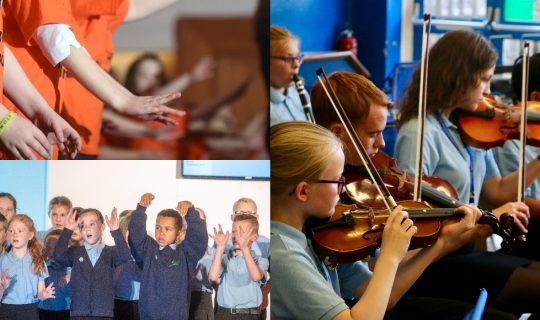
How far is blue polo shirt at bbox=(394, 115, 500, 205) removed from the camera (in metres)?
2.94

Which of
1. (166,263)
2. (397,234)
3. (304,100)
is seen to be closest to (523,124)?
(304,100)

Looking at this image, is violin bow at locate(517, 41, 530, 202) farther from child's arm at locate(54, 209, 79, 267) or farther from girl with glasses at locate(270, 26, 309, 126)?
child's arm at locate(54, 209, 79, 267)

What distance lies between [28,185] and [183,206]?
41 cm

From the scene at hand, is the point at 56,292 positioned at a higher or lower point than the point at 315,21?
lower

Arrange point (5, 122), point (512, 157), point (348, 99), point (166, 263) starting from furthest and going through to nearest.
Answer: point (512, 157) < point (348, 99) < point (166, 263) < point (5, 122)

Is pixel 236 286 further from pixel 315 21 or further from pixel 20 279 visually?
pixel 315 21

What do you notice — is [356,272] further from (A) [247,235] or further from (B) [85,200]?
(B) [85,200]

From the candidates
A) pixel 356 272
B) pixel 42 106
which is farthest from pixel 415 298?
pixel 42 106

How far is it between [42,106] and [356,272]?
97cm

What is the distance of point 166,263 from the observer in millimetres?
2305

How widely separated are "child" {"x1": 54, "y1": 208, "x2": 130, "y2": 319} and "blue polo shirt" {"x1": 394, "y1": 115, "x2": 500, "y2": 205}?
1.07 meters

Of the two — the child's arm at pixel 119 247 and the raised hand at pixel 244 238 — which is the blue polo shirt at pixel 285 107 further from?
the child's arm at pixel 119 247

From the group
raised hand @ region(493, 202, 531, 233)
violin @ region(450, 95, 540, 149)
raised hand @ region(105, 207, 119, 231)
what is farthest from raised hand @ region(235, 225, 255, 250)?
violin @ region(450, 95, 540, 149)

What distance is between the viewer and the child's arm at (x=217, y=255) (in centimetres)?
229
